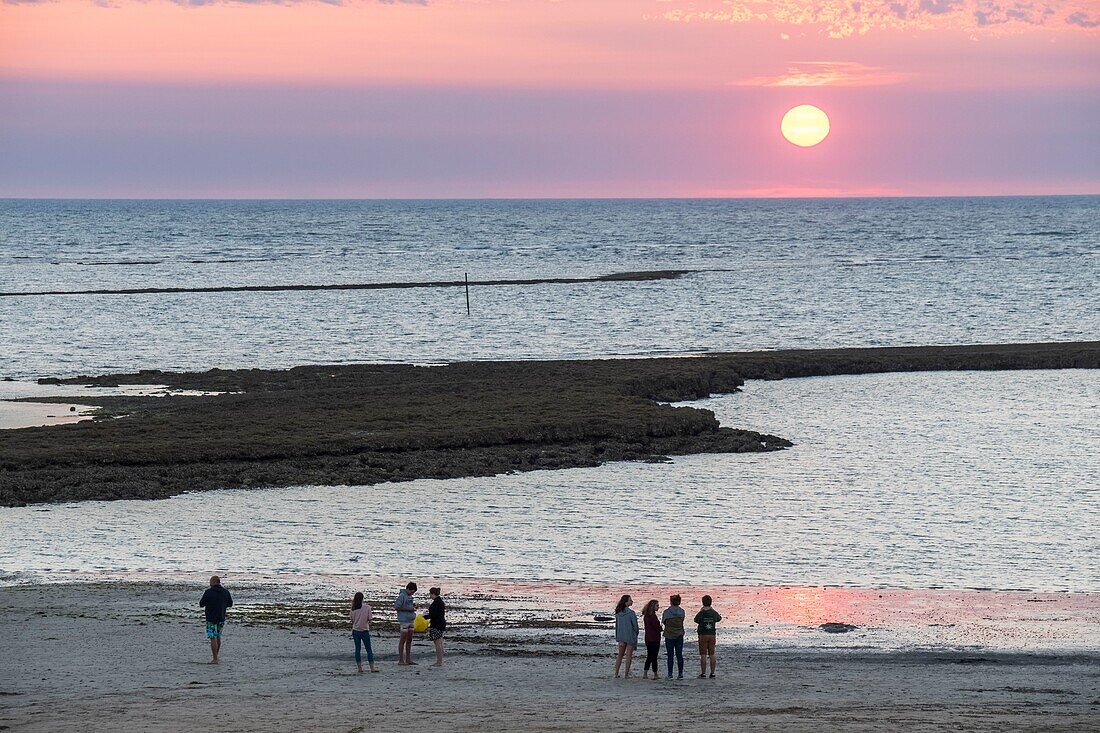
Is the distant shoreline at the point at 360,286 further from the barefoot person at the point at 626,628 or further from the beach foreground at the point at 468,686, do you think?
the barefoot person at the point at 626,628

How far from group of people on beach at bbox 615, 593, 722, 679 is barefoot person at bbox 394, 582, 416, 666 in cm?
353

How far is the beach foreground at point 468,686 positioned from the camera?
18984 millimetres

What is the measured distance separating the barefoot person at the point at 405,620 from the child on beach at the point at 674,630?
4.30 meters

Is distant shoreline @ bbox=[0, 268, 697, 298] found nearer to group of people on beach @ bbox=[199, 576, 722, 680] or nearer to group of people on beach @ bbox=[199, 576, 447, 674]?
group of people on beach @ bbox=[199, 576, 447, 674]

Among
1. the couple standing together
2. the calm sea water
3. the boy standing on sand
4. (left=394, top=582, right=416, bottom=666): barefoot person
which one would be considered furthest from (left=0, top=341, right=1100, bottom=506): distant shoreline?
the boy standing on sand

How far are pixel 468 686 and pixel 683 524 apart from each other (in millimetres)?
15841

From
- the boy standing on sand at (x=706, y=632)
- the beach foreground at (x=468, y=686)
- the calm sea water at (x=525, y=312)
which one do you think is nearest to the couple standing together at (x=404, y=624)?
the beach foreground at (x=468, y=686)

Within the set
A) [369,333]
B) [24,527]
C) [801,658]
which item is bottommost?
[801,658]

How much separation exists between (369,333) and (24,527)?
59.5 m

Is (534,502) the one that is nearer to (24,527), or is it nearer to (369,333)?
(24,527)

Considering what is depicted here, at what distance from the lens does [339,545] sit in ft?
113

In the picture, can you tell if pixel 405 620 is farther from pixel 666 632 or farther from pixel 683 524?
pixel 683 524

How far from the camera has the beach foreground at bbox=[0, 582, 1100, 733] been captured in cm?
1898

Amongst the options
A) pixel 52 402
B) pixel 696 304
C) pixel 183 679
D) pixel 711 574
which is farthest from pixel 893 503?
pixel 696 304
